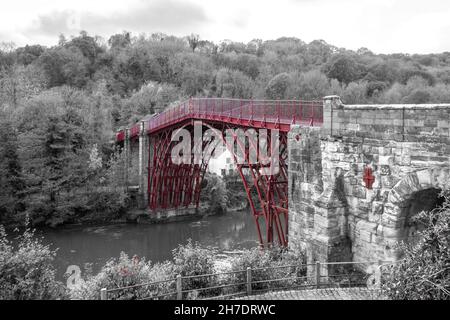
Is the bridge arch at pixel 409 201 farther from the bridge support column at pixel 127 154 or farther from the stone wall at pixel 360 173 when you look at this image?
the bridge support column at pixel 127 154

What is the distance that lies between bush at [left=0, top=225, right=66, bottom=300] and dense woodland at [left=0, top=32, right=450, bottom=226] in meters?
20.2

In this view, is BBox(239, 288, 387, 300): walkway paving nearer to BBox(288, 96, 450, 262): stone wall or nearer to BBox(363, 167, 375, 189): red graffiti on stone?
BBox(288, 96, 450, 262): stone wall

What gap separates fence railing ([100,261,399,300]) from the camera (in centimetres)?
864

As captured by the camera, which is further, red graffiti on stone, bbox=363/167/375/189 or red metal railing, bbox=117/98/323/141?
red metal railing, bbox=117/98/323/141

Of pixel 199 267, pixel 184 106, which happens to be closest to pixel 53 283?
pixel 199 267

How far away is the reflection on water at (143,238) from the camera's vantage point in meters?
23.4

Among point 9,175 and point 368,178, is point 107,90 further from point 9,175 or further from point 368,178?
point 368,178

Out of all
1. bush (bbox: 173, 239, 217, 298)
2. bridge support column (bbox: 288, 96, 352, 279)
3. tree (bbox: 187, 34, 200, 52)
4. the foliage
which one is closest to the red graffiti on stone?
bridge support column (bbox: 288, 96, 352, 279)

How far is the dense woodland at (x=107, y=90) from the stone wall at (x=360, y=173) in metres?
19.8

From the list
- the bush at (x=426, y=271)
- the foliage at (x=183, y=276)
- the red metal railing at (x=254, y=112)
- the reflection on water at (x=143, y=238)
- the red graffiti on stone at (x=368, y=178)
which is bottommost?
the reflection on water at (x=143, y=238)

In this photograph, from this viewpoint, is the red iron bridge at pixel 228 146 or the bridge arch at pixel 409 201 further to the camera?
the red iron bridge at pixel 228 146

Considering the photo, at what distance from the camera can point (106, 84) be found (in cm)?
5394

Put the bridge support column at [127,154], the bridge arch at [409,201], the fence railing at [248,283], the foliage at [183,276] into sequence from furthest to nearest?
the bridge support column at [127,154], the bridge arch at [409,201], the foliage at [183,276], the fence railing at [248,283]

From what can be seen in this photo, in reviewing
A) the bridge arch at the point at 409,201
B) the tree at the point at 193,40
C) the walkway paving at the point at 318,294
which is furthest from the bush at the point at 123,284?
the tree at the point at 193,40
